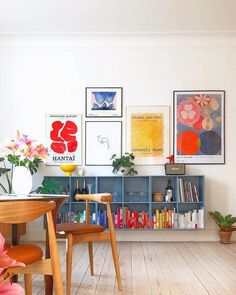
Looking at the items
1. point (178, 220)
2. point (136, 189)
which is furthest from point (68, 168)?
point (178, 220)

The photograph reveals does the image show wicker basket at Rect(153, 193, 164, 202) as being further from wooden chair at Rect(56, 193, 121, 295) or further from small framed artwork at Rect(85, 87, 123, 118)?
wooden chair at Rect(56, 193, 121, 295)

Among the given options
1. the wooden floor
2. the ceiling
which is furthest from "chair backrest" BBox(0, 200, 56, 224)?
the ceiling

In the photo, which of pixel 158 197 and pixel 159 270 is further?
pixel 158 197

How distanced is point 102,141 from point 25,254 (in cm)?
377

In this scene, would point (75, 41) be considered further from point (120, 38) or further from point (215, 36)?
point (215, 36)

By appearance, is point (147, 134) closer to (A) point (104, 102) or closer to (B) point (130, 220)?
(A) point (104, 102)

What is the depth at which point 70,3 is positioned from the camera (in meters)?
4.74

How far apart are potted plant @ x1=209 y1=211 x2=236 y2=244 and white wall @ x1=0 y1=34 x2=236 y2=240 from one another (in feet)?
0.82

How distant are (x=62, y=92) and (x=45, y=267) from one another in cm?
407

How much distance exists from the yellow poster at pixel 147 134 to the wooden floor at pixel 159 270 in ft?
4.36

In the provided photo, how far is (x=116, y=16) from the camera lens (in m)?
5.12

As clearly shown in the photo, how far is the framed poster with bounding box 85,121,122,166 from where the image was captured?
5.78 m

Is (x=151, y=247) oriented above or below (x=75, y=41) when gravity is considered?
below

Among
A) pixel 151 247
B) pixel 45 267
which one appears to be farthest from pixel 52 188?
pixel 45 267
